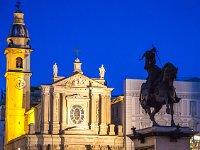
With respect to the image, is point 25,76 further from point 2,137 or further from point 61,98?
point 2,137

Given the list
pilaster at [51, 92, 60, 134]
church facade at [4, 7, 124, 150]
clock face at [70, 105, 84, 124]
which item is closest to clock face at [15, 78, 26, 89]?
church facade at [4, 7, 124, 150]

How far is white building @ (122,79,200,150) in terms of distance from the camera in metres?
66.4

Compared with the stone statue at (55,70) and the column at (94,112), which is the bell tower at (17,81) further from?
the column at (94,112)

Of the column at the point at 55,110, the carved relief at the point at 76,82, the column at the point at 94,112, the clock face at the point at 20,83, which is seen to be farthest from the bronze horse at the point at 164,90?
the clock face at the point at 20,83

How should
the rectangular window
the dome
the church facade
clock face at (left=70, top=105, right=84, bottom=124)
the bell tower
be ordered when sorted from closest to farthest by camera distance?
the church facade < clock face at (left=70, top=105, right=84, bottom=124) < the rectangular window < the bell tower < the dome

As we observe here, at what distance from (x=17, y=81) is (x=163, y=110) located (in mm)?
19477

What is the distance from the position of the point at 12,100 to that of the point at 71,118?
10.2 meters

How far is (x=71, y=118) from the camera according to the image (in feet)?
224

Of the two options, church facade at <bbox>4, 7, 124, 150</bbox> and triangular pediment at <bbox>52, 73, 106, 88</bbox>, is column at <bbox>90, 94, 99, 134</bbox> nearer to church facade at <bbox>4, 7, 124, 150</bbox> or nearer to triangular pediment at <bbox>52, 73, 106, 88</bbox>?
church facade at <bbox>4, 7, 124, 150</bbox>

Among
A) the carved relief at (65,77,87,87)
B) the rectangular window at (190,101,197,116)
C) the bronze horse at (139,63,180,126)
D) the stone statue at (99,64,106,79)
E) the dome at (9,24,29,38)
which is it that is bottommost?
the bronze horse at (139,63,180,126)

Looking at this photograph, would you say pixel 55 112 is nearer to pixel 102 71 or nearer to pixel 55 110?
pixel 55 110

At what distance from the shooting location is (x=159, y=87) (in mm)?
19438

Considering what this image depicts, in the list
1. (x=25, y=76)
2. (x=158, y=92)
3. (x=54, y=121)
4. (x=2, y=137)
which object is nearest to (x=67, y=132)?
(x=54, y=121)

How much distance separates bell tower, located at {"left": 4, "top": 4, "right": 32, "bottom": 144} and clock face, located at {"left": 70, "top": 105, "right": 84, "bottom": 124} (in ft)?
29.2
